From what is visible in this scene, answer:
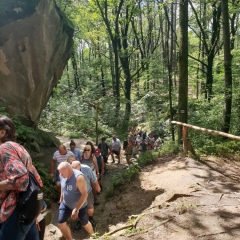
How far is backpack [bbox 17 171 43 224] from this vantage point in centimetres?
225

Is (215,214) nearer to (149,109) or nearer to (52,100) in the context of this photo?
(149,109)

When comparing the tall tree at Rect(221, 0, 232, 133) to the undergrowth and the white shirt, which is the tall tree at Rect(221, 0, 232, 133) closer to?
the undergrowth

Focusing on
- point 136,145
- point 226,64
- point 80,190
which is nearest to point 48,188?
point 80,190

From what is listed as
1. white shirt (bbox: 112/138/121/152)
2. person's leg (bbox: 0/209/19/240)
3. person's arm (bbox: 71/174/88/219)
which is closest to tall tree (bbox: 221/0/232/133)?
white shirt (bbox: 112/138/121/152)

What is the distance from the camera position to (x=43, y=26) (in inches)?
417

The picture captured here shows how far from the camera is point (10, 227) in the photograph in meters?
2.30

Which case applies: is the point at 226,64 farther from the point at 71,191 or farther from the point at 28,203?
the point at 28,203

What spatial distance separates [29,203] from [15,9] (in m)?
9.60

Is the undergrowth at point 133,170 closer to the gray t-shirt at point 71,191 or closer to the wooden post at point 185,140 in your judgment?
the wooden post at point 185,140

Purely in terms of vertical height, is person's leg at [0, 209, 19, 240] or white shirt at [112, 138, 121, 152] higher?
person's leg at [0, 209, 19, 240]

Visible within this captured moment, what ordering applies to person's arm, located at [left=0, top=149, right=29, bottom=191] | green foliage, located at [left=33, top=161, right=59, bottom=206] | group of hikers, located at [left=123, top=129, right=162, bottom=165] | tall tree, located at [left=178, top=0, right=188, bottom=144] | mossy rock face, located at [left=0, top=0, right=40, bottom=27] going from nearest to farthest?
person's arm, located at [left=0, top=149, right=29, bottom=191] → green foliage, located at [left=33, top=161, right=59, bottom=206] → mossy rock face, located at [left=0, top=0, right=40, bottom=27] → tall tree, located at [left=178, top=0, right=188, bottom=144] → group of hikers, located at [left=123, top=129, right=162, bottom=165]

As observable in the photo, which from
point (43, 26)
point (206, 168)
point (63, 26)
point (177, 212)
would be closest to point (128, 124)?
point (63, 26)

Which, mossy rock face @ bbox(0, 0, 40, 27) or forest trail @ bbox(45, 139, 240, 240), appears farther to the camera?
mossy rock face @ bbox(0, 0, 40, 27)

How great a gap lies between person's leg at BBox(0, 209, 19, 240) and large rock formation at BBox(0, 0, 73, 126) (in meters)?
8.23
